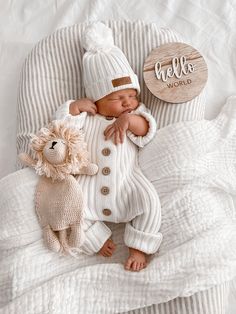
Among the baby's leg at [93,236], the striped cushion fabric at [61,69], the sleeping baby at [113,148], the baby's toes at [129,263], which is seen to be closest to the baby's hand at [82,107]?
the sleeping baby at [113,148]

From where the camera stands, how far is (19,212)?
1120 millimetres

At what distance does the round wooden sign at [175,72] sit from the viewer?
1.24 m

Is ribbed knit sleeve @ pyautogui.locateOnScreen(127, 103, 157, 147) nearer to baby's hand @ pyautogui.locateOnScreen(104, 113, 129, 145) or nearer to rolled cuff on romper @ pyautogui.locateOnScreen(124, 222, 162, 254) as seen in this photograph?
baby's hand @ pyautogui.locateOnScreen(104, 113, 129, 145)

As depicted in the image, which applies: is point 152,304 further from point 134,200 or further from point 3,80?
point 3,80

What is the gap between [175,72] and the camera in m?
1.26

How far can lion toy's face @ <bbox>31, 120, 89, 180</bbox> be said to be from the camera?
3.64 feet

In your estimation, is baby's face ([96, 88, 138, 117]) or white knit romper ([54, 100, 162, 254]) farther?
baby's face ([96, 88, 138, 117])

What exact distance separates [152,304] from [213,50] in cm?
80

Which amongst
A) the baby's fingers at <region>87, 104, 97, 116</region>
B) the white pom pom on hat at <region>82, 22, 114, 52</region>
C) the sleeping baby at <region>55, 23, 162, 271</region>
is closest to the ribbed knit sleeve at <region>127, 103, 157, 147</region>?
the sleeping baby at <region>55, 23, 162, 271</region>

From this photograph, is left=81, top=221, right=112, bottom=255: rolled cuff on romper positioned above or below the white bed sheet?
below

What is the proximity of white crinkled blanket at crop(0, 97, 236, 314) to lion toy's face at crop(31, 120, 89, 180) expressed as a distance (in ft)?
0.19

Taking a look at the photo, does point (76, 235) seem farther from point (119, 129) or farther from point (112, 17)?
point (112, 17)

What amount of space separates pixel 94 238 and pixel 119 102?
0.34 meters

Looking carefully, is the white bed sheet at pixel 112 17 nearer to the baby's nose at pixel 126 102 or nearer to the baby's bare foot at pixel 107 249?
the baby's nose at pixel 126 102
